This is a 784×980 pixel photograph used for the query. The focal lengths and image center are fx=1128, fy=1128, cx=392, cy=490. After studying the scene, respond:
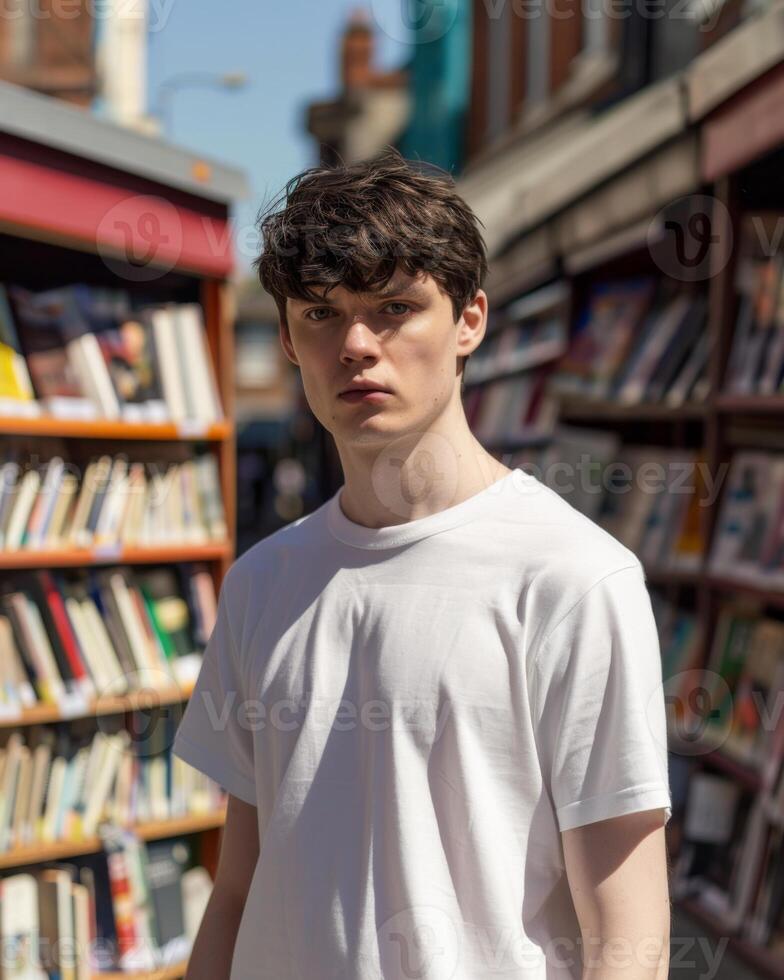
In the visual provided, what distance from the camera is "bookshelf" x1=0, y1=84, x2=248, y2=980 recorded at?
3391mm

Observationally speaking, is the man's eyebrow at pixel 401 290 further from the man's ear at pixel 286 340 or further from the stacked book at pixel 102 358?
the stacked book at pixel 102 358

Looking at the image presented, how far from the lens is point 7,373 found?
136 inches

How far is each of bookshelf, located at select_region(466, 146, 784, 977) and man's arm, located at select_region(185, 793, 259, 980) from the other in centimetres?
235

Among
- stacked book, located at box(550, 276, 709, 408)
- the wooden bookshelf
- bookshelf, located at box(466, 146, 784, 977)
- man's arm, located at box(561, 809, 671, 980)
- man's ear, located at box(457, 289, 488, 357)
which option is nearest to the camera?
man's arm, located at box(561, 809, 671, 980)

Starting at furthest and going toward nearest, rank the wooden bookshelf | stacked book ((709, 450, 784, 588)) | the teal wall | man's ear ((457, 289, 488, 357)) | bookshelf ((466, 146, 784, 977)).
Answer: the teal wall < stacked book ((709, 450, 784, 588)) < bookshelf ((466, 146, 784, 977)) < the wooden bookshelf < man's ear ((457, 289, 488, 357))

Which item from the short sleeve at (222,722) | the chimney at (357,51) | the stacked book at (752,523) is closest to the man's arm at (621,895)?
the short sleeve at (222,722)

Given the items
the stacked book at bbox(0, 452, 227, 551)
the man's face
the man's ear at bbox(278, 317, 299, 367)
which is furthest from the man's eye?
the stacked book at bbox(0, 452, 227, 551)

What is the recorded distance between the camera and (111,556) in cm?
363

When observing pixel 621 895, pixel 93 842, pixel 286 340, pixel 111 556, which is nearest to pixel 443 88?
pixel 111 556

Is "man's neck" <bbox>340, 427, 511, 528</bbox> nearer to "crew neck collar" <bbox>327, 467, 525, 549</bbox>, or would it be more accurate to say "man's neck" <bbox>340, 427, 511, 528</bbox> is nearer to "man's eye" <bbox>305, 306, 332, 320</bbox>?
"crew neck collar" <bbox>327, 467, 525, 549</bbox>

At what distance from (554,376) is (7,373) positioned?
10.0 feet

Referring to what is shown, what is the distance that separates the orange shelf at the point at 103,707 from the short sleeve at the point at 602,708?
98.4 inches

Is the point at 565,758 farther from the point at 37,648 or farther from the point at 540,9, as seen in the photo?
the point at 540,9

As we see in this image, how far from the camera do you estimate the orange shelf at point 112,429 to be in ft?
11.1
